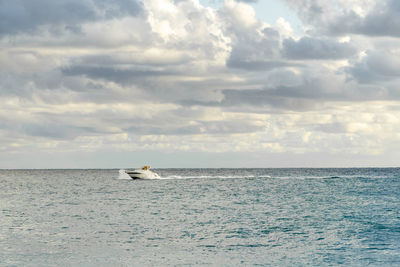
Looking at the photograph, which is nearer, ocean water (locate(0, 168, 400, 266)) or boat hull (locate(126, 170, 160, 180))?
ocean water (locate(0, 168, 400, 266))

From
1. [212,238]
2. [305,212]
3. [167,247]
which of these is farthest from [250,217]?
[167,247]

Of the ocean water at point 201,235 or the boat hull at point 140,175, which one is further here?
the boat hull at point 140,175

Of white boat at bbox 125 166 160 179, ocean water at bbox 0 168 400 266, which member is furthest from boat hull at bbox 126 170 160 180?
ocean water at bbox 0 168 400 266

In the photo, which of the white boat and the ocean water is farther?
the white boat

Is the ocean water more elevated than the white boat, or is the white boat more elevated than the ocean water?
the white boat

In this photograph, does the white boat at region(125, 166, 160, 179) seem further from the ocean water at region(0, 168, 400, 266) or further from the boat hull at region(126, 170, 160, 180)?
the ocean water at region(0, 168, 400, 266)

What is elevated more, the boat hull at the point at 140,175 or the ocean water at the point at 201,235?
the boat hull at the point at 140,175

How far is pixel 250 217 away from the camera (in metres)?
64.4

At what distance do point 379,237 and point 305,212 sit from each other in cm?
2207

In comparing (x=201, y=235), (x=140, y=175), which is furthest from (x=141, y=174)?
(x=201, y=235)

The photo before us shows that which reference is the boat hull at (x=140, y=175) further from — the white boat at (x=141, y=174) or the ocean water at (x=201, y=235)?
the ocean water at (x=201, y=235)

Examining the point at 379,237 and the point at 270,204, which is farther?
the point at 270,204

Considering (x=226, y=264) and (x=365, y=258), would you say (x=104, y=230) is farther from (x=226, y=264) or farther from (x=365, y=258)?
(x=365, y=258)

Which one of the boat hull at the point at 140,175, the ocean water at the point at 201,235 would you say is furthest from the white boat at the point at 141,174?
the ocean water at the point at 201,235
